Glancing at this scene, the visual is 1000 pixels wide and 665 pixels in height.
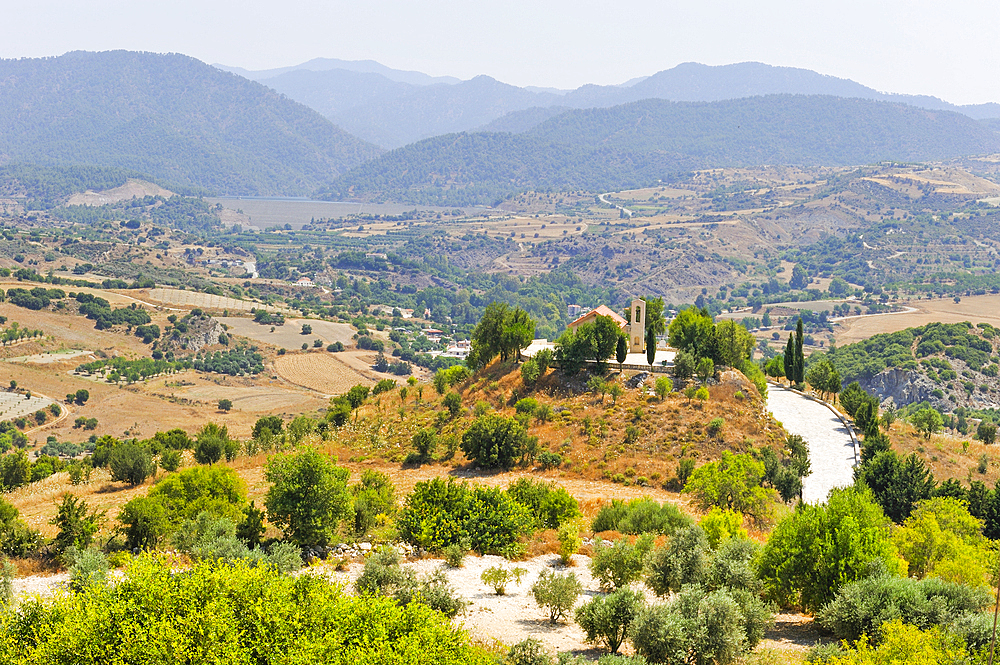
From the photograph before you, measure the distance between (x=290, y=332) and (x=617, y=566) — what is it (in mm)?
154293

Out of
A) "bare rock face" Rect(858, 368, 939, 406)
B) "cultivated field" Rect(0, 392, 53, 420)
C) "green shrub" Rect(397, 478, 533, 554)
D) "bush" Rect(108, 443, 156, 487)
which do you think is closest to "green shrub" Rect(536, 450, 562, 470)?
"green shrub" Rect(397, 478, 533, 554)

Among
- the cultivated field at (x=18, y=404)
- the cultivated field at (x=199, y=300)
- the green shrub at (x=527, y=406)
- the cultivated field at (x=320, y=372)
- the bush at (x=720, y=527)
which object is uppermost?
the bush at (x=720, y=527)

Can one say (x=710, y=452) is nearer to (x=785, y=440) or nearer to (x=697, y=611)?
(x=785, y=440)

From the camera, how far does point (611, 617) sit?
2022 cm

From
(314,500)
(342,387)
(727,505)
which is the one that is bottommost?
(342,387)

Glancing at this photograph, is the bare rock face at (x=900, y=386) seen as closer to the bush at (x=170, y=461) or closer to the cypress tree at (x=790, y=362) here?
the cypress tree at (x=790, y=362)

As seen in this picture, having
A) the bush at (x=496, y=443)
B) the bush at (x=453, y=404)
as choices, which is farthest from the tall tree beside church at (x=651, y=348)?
the bush at (x=453, y=404)

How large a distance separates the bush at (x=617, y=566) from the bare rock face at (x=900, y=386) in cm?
10591

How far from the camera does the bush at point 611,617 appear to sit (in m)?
20.2

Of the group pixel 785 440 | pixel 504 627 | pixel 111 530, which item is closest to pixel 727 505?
pixel 785 440

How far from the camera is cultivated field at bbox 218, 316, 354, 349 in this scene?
165 meters

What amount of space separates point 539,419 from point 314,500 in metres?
21.5

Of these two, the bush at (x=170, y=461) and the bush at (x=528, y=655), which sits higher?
the bush at (x=528, y=655)

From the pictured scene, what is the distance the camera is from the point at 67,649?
53.3 feet
